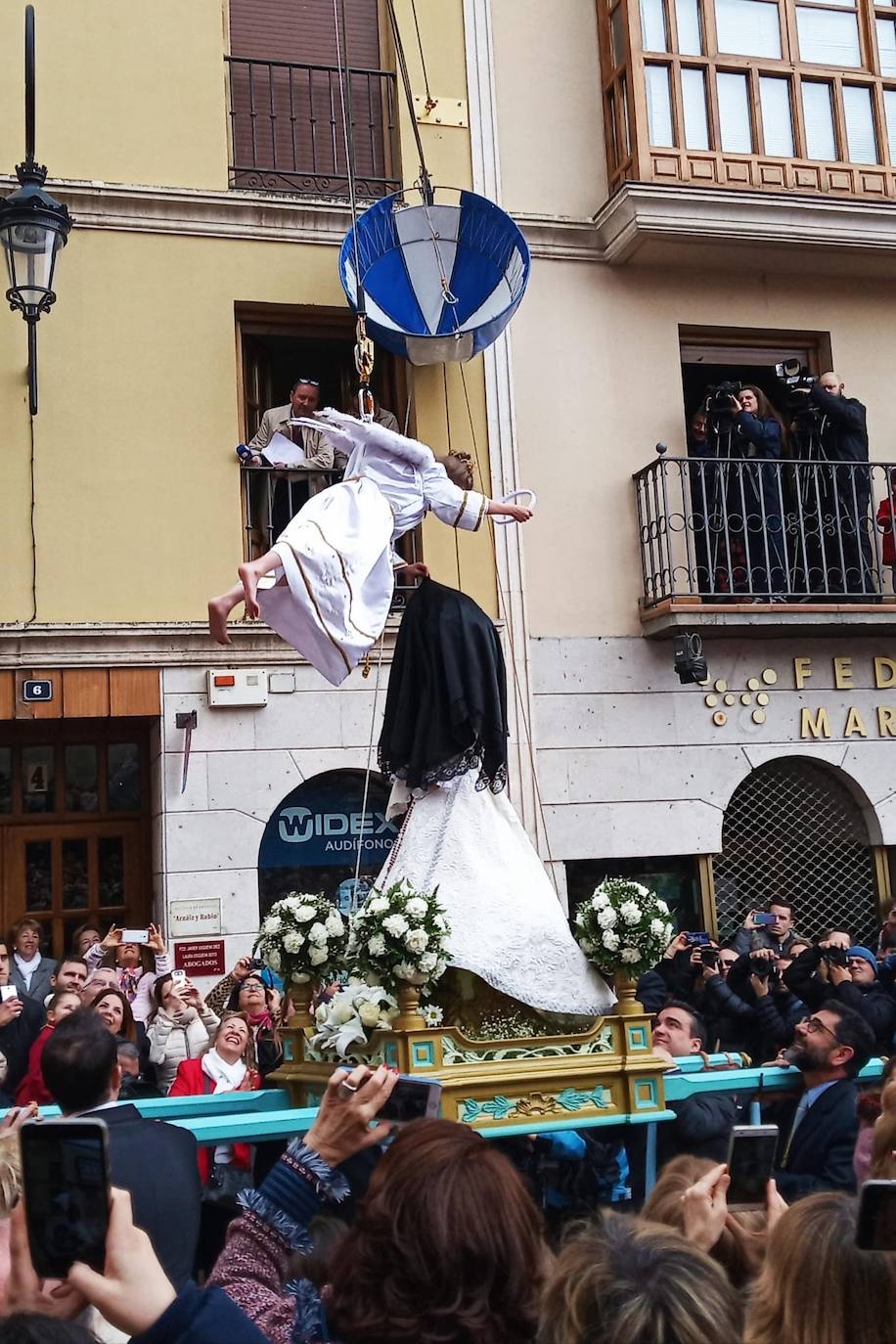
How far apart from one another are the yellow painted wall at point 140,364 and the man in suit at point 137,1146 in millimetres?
6249

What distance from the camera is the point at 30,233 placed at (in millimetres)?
8781

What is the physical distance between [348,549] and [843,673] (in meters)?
7.02

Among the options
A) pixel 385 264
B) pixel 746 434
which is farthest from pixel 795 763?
pixel 385 264

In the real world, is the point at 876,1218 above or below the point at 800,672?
below

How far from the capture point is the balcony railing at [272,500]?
1009 cm

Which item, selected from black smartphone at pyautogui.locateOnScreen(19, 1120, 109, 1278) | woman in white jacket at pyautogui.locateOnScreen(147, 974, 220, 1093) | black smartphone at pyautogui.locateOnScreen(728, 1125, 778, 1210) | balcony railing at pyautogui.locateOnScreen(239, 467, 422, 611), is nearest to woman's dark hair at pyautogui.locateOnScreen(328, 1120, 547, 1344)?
black smartphone at pyautogui.locateOnScreen(19, 1120, 109, 1278)

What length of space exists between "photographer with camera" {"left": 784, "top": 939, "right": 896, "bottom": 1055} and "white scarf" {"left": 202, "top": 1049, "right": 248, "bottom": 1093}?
2.60 meters

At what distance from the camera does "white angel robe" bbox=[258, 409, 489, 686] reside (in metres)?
4.53

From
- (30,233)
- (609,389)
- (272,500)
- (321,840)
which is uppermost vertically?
(30,233)

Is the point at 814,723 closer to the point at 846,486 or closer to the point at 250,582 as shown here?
the point at 846,486

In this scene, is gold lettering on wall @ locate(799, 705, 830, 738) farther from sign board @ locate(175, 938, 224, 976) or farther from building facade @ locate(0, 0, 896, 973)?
sign board @ locate(175, 938, 224, 976)

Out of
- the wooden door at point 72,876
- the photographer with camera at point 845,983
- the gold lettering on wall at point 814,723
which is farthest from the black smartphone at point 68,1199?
the gold lettering on wall at point 814,723

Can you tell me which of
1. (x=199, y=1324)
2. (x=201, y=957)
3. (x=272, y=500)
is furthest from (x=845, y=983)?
(x=272, y=500)

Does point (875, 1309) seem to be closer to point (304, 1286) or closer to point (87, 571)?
point (304, 1286)
